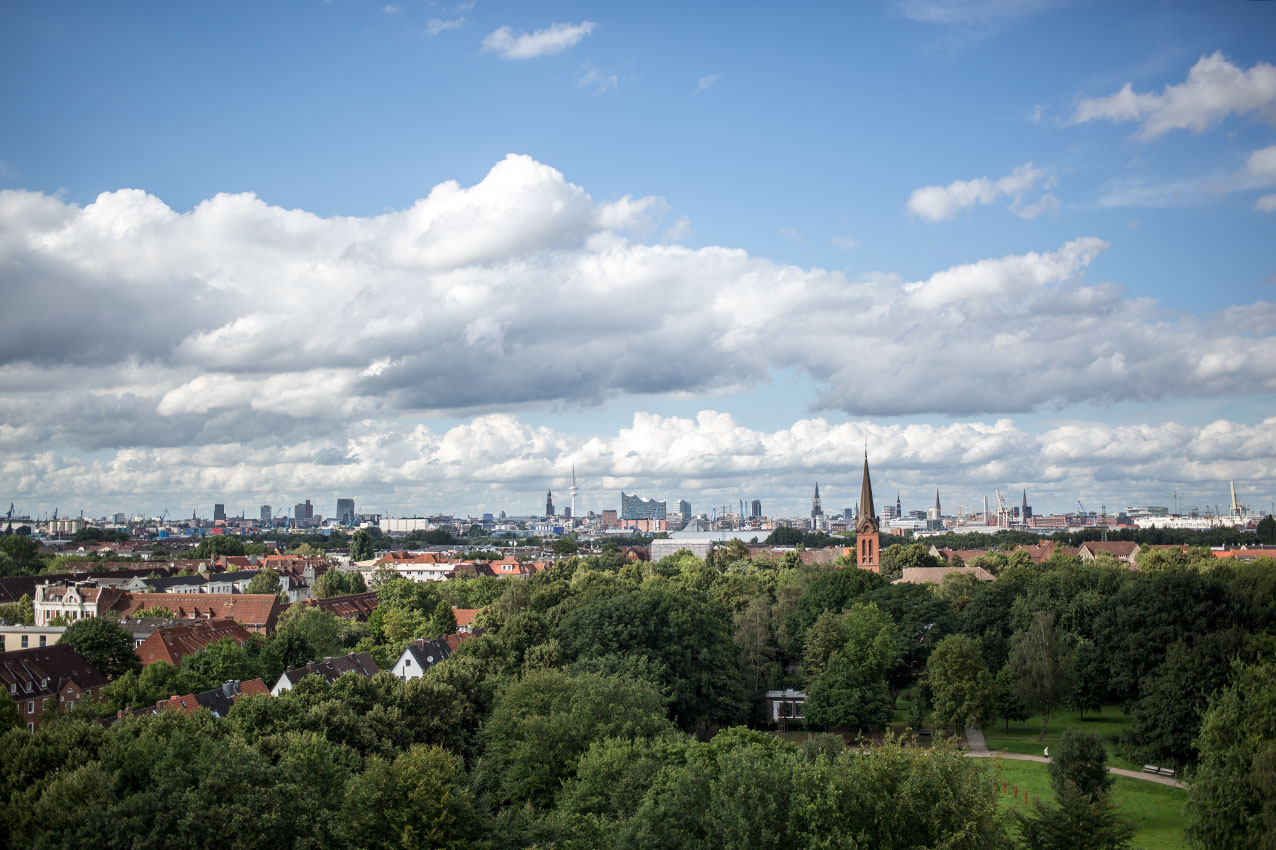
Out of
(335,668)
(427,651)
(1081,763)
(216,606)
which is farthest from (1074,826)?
(216,606)

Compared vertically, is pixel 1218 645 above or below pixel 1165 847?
above

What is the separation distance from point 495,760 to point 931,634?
121 feet

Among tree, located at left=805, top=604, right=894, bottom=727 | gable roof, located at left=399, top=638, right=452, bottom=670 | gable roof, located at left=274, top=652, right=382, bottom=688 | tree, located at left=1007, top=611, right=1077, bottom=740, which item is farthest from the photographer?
gable roof, located at left=399, top=638, right=452, bottom=670

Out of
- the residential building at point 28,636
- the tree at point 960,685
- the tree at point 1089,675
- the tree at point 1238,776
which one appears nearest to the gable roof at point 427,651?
the tree at point 960,685

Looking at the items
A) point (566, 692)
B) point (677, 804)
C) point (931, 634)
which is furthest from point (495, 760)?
point (931, 634)

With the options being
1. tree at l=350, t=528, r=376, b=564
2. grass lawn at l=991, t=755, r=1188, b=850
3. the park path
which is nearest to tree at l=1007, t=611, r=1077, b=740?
the park path

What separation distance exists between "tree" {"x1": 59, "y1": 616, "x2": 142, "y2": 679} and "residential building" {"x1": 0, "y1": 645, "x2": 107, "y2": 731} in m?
0.89

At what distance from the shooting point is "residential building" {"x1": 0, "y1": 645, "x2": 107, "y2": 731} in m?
54.8

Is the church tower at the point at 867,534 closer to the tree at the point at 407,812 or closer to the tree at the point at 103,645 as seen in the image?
the tree at the point at 103,645

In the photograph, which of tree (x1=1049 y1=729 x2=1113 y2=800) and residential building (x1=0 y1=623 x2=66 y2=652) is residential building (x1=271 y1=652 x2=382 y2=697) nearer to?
residential building (x1=0 y1=623 x2=66 y2=652)

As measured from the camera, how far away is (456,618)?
88.8m

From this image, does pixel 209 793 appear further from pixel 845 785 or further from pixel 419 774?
pixel 845 785

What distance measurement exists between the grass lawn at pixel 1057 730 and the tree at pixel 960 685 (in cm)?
267

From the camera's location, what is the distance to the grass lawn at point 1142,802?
3559 centimetres
